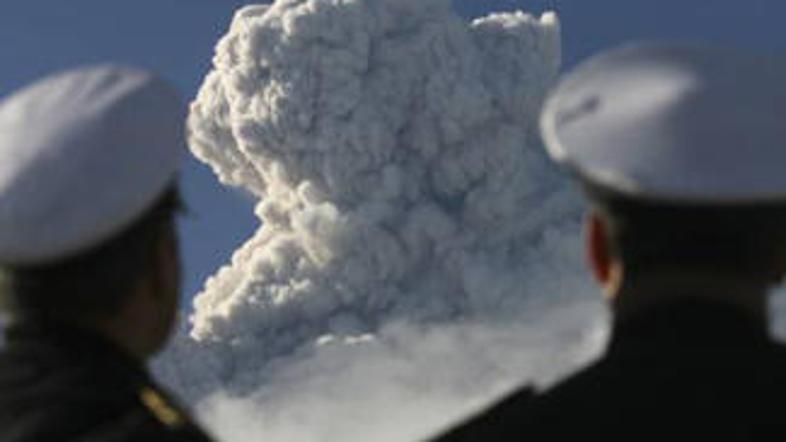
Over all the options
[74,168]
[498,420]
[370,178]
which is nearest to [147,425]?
[74,168]

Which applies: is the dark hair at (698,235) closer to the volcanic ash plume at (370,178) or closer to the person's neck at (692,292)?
the person's neck at (692,292)

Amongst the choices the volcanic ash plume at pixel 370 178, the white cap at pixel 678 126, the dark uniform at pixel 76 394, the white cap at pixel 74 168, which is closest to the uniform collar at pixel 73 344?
the dark uniform at pixel 76 394

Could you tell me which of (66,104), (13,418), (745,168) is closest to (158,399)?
(13,418)

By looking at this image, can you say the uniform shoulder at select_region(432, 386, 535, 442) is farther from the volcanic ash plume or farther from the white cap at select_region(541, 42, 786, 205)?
the volcanic ash plume

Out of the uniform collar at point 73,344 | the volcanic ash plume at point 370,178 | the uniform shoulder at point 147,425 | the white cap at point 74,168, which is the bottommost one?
the volcanic ash plume at point 370,178

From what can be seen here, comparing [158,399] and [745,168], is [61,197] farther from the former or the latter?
[745,168]

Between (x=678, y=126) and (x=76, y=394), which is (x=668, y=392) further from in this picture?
(x=76, y=394)
